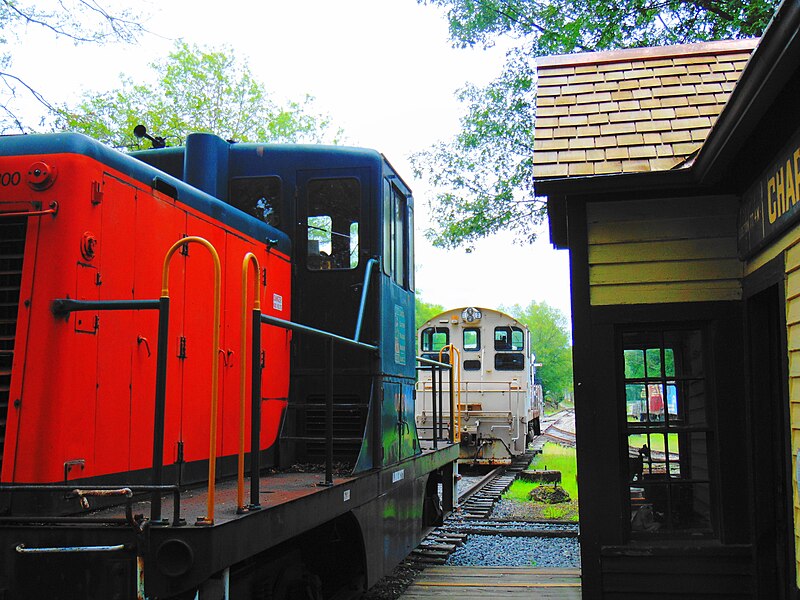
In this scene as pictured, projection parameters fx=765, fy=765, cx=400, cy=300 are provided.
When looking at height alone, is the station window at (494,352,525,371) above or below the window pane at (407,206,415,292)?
below

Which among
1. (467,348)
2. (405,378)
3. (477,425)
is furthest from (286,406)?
(467,348)

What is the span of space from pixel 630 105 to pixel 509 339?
476 inches

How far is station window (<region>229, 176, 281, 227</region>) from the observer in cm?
600

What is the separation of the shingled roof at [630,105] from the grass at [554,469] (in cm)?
350

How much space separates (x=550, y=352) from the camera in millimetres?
74125

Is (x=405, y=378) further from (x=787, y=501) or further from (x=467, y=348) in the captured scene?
(x=467, y=348)


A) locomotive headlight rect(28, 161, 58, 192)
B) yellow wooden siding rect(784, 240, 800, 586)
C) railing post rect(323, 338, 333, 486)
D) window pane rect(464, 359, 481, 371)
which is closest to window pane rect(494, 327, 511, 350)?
window pane rect(464, 359, 481, 371)

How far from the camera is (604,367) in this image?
16.1ft

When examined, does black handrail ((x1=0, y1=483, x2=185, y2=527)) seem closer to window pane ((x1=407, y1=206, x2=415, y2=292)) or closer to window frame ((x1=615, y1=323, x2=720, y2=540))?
window frame ((x1=615, y1=323, x2=720, y2=540))

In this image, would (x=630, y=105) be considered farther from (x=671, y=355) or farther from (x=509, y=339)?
(x=509, y=339)

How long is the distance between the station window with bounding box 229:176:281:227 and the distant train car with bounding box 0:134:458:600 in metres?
0.02

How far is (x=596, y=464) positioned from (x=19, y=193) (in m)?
3.62

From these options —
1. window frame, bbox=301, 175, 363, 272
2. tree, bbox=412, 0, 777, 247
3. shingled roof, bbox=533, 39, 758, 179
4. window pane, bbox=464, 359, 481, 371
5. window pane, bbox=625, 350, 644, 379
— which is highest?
tree, bbox=412, 0, 777, 247

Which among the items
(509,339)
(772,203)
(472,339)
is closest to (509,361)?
(509,339)
